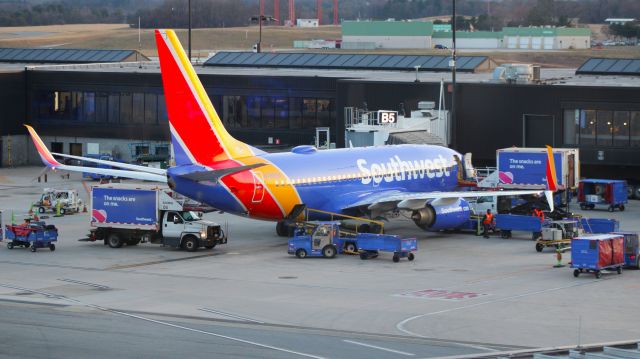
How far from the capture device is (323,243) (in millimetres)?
55375

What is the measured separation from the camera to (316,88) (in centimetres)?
9231

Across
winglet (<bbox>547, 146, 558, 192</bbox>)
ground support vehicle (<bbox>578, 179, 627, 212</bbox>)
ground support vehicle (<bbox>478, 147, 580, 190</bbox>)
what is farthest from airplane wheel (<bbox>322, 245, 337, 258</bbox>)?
ground support vehicle (<bbox>578, 179, 627, 212</bbox>)

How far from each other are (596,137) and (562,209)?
13882mm

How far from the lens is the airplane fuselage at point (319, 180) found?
56375 millimetres

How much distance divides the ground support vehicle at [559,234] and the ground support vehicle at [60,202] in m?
28.6

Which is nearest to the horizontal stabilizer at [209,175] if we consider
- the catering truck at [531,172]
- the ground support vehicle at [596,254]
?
the ground support vehicle at [596,254]

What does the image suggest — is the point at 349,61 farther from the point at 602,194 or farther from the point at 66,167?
the point at 66,167

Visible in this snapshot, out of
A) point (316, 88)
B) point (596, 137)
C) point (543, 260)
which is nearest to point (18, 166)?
point (316, 88)

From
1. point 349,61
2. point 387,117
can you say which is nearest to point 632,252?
point 387,117

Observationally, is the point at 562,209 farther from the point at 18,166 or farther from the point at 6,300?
the point at 18,166

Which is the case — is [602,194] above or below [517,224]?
above

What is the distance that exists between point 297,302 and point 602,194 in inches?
1331

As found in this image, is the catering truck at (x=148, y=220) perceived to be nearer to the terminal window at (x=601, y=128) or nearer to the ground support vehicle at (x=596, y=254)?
the ground support vehicle at (x=596, y=254)

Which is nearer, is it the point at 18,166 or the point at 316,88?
the point at 316,88
